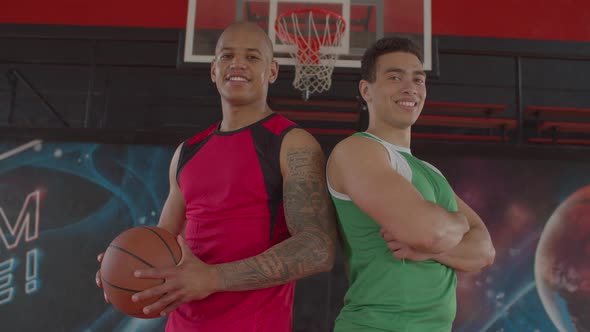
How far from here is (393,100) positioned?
1.93 metres

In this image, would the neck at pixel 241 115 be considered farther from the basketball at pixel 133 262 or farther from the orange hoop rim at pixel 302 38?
the orange hoop rim at pixel 302 38

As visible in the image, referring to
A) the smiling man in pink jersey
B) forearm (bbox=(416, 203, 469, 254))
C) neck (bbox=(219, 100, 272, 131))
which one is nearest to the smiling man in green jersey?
forearm (bbox=(416, 203, 469, 254))

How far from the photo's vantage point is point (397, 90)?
6.33 feet

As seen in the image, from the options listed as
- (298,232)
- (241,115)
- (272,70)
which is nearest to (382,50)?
(272,70)

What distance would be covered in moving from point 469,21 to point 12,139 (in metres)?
5.45

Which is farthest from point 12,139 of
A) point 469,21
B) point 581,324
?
point 469,21

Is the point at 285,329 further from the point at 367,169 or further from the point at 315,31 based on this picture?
the point at 315,31

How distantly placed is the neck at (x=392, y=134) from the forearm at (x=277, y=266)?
0.43 metres

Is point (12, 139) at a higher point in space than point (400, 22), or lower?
lower

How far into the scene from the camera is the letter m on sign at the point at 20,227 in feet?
14.8

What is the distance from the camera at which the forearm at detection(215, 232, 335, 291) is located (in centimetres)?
173

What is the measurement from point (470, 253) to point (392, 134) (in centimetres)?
48

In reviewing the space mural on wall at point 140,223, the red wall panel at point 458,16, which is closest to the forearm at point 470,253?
the space mural on wall at point 140,223

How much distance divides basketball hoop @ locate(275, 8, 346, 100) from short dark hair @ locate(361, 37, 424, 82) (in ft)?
6.44
